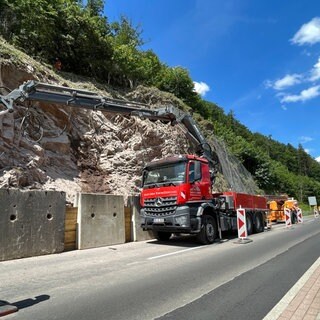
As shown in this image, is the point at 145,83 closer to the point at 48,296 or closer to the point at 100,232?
the point at 100,232

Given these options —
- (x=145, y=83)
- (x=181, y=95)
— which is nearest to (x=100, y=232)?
(x=145, y=83)

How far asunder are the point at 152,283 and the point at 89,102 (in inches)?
315

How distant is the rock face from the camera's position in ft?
50.8

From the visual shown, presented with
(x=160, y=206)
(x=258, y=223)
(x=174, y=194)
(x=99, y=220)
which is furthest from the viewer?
(x=258, y=223)

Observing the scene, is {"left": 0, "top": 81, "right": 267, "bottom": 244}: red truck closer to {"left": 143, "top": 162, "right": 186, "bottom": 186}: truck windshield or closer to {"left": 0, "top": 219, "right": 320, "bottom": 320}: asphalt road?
{"left": 143, "top": 162, "right": 186, "bottom": 186}: truck windshield

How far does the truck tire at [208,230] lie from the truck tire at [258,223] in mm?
5421

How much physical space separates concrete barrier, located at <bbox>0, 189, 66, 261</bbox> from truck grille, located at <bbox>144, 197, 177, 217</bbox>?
3.45 m

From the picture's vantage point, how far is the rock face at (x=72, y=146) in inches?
610

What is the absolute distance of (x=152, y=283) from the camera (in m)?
7.11

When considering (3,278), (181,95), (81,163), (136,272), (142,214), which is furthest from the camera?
(181,95)

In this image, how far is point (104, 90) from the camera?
25.5m

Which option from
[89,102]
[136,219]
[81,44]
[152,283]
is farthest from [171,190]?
[81,44]

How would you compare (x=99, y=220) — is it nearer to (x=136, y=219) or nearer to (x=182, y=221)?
(x=136, y=219)

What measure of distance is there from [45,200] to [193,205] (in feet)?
17.3
